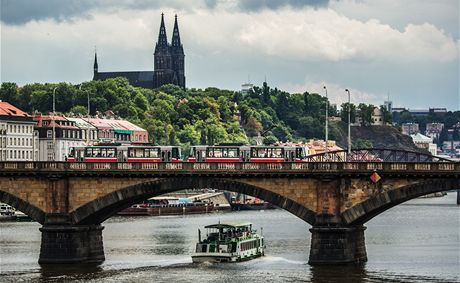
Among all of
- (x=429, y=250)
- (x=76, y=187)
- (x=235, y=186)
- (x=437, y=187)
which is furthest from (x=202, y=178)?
(x=429, y=250)

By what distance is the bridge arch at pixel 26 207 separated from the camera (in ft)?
396

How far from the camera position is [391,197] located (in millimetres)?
111625

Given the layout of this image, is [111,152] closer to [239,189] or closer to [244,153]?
[244,153]

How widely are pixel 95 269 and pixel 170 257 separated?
48.0 ft

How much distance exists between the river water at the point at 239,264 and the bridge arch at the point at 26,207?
391cm

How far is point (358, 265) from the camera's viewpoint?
114375 mm

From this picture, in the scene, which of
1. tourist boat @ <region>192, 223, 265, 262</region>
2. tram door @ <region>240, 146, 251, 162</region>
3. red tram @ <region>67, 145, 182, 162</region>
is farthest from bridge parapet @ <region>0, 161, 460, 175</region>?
tram door @ <region>240, 146, 251, 162</region>

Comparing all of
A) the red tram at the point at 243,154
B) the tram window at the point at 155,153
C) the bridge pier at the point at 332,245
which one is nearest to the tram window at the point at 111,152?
the tram window at the point at 155,153

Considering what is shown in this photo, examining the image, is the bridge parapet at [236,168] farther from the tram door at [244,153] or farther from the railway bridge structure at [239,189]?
the tram door at [244,153]

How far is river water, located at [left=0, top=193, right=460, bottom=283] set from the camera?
11025 centimetres

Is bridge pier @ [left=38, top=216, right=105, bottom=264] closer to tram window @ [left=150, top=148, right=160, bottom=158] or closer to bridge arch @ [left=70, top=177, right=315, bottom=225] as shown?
bridge arch @ [left=70, top=177, right=315, bottom=225]

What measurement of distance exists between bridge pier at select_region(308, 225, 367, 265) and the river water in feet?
3.20

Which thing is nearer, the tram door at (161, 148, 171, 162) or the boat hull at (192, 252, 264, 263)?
the boat hull at (192, 252, 264, 263)

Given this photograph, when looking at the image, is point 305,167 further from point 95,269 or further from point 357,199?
point 95,269
